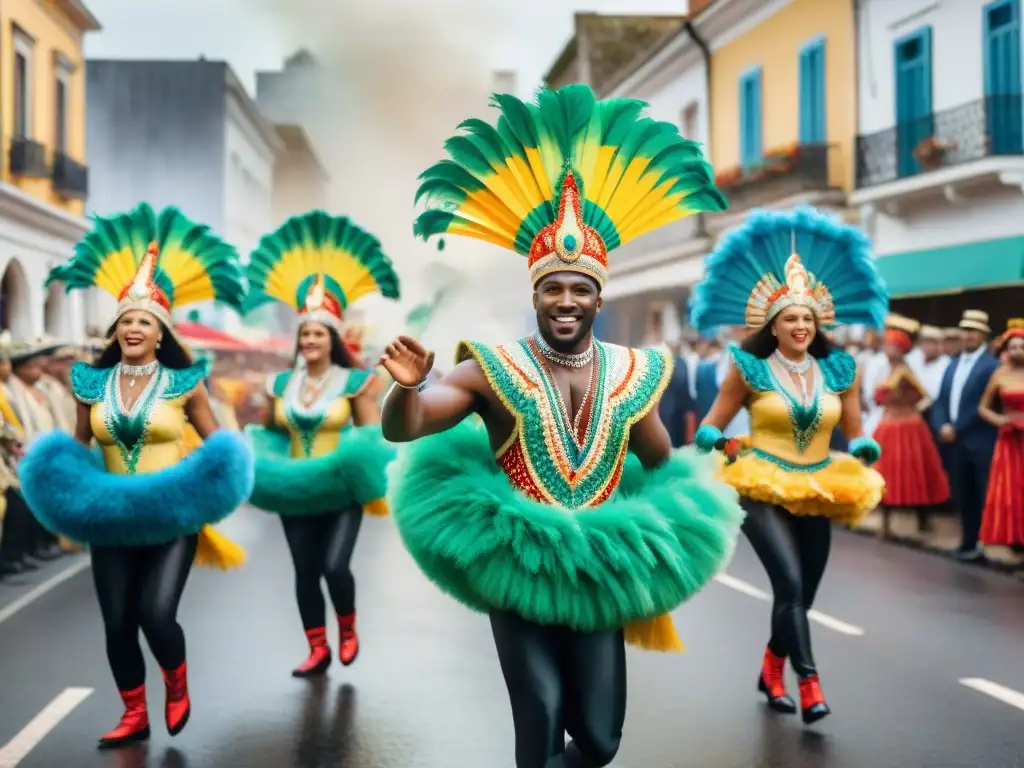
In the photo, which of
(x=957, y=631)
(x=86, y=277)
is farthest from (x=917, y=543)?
(x=86, y=277)

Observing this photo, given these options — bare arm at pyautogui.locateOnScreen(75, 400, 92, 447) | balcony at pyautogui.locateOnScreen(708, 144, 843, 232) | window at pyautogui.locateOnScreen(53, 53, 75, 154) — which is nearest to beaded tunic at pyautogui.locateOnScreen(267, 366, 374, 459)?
bare arm at pyautogui.locateOnScreen(75, 400, 92, 447)

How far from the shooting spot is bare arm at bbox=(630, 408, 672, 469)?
4934mm

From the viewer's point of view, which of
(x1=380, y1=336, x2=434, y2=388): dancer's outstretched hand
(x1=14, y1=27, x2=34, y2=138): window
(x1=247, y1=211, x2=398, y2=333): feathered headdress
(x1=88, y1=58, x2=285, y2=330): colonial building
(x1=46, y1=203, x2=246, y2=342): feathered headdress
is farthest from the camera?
(x1=88, y1=58, x2=285, y2=330): colonial building

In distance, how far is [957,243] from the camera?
19.6 meters

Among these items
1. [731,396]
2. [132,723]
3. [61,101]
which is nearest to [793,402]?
[731,396]

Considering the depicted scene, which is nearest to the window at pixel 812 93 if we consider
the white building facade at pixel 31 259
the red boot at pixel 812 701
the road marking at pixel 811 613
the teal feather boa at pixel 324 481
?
the white building facade at pixel 31 259

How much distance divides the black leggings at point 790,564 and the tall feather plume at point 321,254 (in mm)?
3144

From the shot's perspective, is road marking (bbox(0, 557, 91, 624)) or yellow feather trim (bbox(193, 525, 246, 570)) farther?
road marking (bbox(0, 557, 91, 624))

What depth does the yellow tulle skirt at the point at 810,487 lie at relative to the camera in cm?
675

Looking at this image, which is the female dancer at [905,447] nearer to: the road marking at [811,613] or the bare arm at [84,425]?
the road marking at [811,613]

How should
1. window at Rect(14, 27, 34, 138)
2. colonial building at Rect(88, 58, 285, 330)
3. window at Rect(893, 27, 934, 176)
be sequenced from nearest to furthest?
window at Rect(893, 27, 934, 176) < window at Rect(14, 27, 34, 138) < colonial building at Rect(88, 58, 285, 330)

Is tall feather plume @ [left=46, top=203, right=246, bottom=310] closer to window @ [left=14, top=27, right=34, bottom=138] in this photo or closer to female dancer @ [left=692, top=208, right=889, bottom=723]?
female dancer @ [left=692, top=208, right=889, bottom=723]

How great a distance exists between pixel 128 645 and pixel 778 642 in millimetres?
3080

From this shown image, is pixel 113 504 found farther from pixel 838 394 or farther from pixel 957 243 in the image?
pixel 957 243
